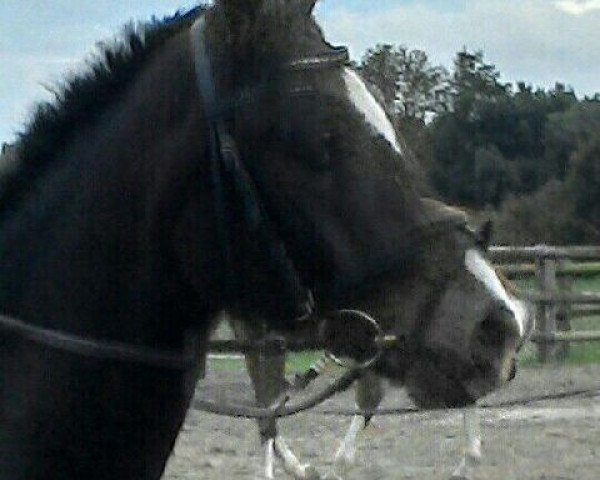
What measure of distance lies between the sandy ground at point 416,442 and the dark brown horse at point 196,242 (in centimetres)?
406

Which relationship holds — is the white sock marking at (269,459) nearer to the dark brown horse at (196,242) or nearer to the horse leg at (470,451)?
the horse leg at (470,451)

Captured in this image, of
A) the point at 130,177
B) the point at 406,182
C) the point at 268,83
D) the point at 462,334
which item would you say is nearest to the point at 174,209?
the point at 130,177

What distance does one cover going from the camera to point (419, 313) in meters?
1.94

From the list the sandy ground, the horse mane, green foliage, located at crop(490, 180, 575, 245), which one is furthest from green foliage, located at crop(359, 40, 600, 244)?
the horse mane

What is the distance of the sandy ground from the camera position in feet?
23.4

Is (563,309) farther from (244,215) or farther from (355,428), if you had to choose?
(244,215)

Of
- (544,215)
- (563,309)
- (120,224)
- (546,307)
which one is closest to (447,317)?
(120,224)

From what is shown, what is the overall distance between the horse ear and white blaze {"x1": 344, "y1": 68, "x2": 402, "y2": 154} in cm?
19

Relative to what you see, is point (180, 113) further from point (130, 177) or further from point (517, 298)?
point (517, 298)

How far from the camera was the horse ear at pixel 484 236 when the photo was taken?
2.02 metres

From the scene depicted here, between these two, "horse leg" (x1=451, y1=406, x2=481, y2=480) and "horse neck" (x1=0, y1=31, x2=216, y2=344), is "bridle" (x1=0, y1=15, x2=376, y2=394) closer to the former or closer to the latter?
"horse neck" (x1=0, y1=31, x2=216, y2=344)

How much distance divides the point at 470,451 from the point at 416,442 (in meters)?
1.24

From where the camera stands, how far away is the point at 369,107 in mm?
2000

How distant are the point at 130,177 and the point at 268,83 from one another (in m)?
0.29
